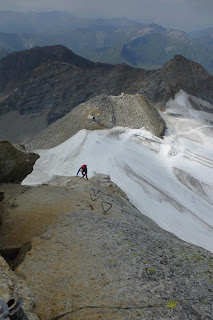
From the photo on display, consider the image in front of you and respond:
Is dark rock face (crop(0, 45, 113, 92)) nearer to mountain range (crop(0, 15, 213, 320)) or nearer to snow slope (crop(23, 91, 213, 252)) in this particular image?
mountain range (crop(0, 15, 213, 320))

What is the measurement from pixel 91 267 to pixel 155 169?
105 feet

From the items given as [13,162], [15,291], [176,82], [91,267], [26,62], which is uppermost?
[176,82]

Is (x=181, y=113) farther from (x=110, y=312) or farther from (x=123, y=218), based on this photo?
(x=110, y=312)

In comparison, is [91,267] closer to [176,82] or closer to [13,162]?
[13,162]

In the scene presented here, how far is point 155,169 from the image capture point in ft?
130

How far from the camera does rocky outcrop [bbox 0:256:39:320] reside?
604 centimetres

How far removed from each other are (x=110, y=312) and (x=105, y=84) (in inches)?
3786

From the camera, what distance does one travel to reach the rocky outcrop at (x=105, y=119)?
1940 inches

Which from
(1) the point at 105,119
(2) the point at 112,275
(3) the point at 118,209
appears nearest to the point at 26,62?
(1) the point at 105,119

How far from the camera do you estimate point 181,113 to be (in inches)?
2739

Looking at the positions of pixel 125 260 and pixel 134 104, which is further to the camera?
pixel 134 104

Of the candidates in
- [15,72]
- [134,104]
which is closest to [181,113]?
[134,104]

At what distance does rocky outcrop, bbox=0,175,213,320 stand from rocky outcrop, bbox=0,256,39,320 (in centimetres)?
85

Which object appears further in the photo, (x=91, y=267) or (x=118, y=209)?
(x=118, y=209)
